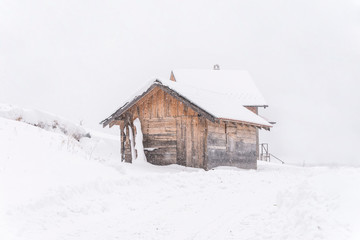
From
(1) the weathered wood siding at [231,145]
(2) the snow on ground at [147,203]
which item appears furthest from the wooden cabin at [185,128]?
(2) the snow on ground at [147,203]

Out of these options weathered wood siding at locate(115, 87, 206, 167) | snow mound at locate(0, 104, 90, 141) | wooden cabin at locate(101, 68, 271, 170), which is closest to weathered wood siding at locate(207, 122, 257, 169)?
wooden cabin at locate(101, 68, 271, 170)

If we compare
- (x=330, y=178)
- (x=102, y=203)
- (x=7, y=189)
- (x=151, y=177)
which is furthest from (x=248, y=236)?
(x=151, y=177)

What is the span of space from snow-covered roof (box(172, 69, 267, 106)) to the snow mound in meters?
12.7

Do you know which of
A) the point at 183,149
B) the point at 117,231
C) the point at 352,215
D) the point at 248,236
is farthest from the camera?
the point at 183,149

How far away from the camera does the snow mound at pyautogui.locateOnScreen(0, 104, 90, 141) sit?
73.4 feet

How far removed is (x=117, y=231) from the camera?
677 centimetres

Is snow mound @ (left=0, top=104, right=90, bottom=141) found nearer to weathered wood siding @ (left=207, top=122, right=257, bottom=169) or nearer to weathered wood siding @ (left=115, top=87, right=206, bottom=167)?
weathered wood siding @ (left=115, top=87, right=206, bottom=167)

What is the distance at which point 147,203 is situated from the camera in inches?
356

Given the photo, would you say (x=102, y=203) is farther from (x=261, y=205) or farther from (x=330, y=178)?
(x=330, y=178)

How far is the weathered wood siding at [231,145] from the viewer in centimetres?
1892

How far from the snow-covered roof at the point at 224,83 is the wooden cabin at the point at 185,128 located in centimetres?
1369

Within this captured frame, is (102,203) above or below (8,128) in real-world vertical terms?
below

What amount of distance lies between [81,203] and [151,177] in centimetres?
384

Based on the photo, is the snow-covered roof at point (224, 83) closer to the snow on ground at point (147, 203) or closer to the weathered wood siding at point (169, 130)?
the weathered wood siding at point (169, 130)
